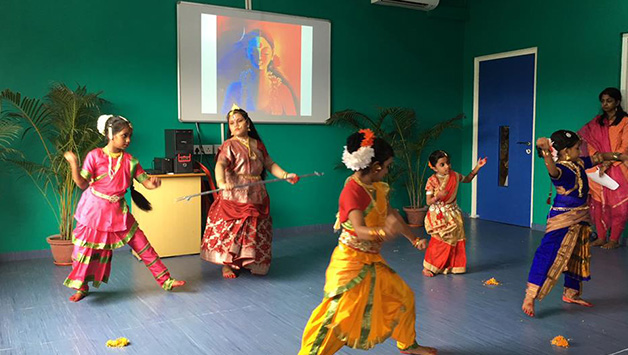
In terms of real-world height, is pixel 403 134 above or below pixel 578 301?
above

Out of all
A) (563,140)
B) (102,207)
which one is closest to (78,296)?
(102,207)

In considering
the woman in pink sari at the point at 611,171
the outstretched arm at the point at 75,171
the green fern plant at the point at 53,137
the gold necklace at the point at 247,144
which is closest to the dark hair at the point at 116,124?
the outstretched arm at the point at 75,171

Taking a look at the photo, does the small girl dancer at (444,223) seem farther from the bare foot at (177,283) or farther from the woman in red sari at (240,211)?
the bare foot at (177,283)

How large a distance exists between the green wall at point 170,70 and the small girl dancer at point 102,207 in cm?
179

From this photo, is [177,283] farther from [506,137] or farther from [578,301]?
[506,137]

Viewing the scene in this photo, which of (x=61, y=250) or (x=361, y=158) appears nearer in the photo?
(x=361, y=158)

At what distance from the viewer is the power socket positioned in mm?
6309

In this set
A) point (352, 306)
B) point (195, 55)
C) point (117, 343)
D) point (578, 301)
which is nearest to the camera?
point (352, 306)

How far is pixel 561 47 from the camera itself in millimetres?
6930

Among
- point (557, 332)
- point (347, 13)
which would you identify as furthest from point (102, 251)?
point (347, 13)

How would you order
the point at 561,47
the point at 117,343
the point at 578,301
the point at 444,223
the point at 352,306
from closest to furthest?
the point at 352,306
the point at 117,343
the point at 578,301
the point at 444,223
the point at 561,47

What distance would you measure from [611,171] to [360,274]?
180 inches

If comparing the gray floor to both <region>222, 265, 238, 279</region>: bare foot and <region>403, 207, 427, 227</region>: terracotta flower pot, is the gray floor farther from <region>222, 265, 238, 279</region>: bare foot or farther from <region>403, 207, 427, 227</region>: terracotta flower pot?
<region>403, 207, 427, 227</region>: terracotta flower pot

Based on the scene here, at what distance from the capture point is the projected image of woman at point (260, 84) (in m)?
6.57
